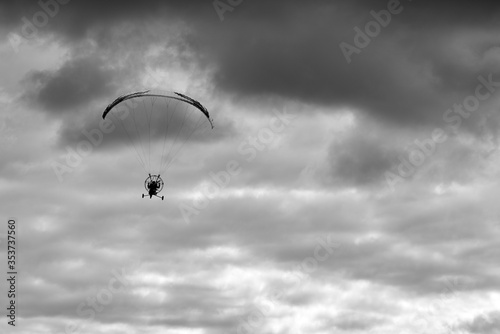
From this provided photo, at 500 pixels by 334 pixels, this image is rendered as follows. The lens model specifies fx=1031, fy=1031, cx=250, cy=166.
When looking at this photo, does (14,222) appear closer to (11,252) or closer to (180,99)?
A: (11,252)

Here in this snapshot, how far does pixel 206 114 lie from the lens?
13662cm

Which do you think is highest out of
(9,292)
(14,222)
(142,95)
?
(142,95)

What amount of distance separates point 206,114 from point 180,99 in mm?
4838

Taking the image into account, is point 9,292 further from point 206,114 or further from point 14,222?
point 206,114

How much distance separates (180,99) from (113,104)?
10.0 m

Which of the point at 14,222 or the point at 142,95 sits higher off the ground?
the point at 142,95

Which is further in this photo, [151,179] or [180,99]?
[151,179]

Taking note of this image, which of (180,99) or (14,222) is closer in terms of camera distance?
(180,99)

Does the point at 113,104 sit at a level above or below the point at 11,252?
above

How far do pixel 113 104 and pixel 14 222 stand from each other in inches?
886

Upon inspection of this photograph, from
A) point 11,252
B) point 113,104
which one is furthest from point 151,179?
point 11,252

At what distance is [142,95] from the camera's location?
135000mm

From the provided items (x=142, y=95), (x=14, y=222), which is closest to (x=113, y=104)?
(x=142, y=95)

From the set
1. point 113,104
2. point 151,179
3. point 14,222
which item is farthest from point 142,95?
point 14,222
